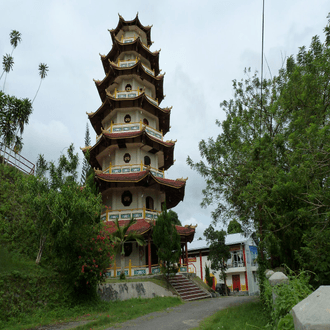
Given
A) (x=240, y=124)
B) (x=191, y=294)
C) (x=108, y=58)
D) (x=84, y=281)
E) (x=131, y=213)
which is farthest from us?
(x=108, y=58)

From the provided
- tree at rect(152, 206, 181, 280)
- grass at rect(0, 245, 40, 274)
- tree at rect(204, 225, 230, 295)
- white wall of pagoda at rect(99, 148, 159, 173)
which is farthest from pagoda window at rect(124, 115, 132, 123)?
grass at rect(0, 245, 40, 274)

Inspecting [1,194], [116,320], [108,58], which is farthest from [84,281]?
[108,58]

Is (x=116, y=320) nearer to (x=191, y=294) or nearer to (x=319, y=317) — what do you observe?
(x=191, y=294)

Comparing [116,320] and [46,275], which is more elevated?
[46,275]

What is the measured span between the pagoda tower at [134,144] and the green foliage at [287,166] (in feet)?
18.8

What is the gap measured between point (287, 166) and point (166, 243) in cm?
793

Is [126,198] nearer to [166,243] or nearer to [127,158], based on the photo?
[127,158]

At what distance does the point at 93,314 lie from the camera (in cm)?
1150

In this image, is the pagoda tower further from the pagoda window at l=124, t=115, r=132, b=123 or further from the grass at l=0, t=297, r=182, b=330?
the grass at l=0, t=297, r=182, b=330

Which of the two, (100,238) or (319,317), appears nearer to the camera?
(319,317)

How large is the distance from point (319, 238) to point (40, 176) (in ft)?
35.8

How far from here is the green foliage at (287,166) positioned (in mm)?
8344

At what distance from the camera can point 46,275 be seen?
1223 cm

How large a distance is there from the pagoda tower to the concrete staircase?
1657mm
